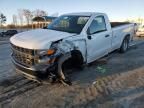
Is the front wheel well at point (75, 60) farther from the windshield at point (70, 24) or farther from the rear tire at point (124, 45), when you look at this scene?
the rear tire at point (124, 45)

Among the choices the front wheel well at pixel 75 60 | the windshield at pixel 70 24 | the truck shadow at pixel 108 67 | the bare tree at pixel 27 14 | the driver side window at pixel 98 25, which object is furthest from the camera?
the bare tree at pixel 27 14

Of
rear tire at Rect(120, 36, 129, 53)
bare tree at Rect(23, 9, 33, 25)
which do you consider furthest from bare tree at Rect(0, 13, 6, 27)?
rear tire at Rect(120, 36, 129, 53)

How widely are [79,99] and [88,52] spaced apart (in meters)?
2.19

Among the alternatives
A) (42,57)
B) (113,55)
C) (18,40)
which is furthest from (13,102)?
(113,55)

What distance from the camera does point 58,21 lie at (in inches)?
308

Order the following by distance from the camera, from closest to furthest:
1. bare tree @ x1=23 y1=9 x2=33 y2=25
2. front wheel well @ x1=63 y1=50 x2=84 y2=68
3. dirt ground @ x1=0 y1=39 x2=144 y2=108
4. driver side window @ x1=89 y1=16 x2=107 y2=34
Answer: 1. dirt ground @ x1=0 y1=39 x2=144 y2=108
2. front wheel well @ x1=63 y1=50 x2=84 y2=68
3. driver side window @ x1=89 y1=16 x2=107 y2=34
4. bare tree @ x1=23 y1=9 x2=33 y2=25

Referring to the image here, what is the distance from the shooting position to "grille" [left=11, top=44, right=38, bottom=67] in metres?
5.29

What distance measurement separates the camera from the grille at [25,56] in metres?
5.29

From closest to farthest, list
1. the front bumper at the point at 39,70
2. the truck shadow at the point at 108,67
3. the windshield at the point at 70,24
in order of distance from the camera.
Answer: the front bumper at the point at 39,70 → the truck shadow at the point at 108,67 → the windshield at the point at 70,24

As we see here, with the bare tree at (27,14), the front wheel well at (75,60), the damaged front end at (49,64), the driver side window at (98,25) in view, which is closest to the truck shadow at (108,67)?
the front wheel well at (75,60)

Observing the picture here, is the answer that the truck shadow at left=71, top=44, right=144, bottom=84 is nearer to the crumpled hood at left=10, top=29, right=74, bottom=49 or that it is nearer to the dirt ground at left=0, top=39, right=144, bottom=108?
the dirt ground at left=0, top=39, right=144, bottom=108

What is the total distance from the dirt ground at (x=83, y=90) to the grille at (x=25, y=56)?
2.30ft

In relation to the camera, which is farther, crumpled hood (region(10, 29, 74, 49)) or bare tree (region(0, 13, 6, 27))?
bare tree (region(0, 13, 6, 27))

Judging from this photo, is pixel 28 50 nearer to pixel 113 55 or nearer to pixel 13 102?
pixel 13 102
